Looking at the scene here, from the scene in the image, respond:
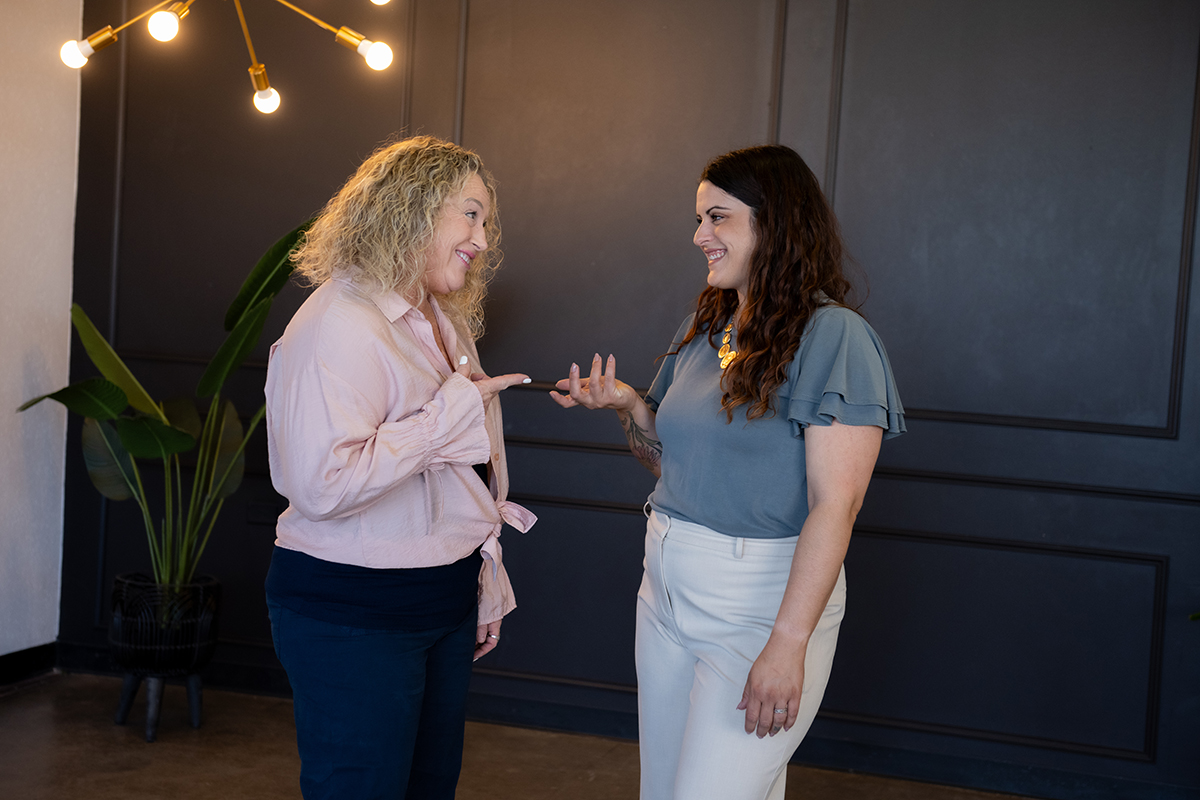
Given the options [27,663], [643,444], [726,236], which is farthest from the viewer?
[27,663]

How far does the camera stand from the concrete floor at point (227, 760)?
276 cm

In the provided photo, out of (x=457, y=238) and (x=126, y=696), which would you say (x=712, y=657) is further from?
(x=126, y=696)

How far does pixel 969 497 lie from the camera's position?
307 centimetres

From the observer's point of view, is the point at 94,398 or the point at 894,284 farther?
the point at 894,284

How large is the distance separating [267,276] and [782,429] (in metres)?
1.98

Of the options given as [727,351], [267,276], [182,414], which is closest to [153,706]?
[182,414]

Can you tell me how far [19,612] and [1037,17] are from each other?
390 centimetres

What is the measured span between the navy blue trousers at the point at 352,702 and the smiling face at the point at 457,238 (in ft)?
2.03

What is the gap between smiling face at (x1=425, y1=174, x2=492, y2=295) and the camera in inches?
67.7

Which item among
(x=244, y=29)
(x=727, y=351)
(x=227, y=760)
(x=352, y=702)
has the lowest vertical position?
(x=227, y=760)

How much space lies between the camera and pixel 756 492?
61.4 inches

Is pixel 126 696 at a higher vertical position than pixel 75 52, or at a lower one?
lower

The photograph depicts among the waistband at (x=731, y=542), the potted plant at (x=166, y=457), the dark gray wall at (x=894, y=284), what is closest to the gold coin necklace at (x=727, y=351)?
the waistband at (x=731, y=542)

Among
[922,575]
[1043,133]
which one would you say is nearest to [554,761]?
Result: [922,575]
